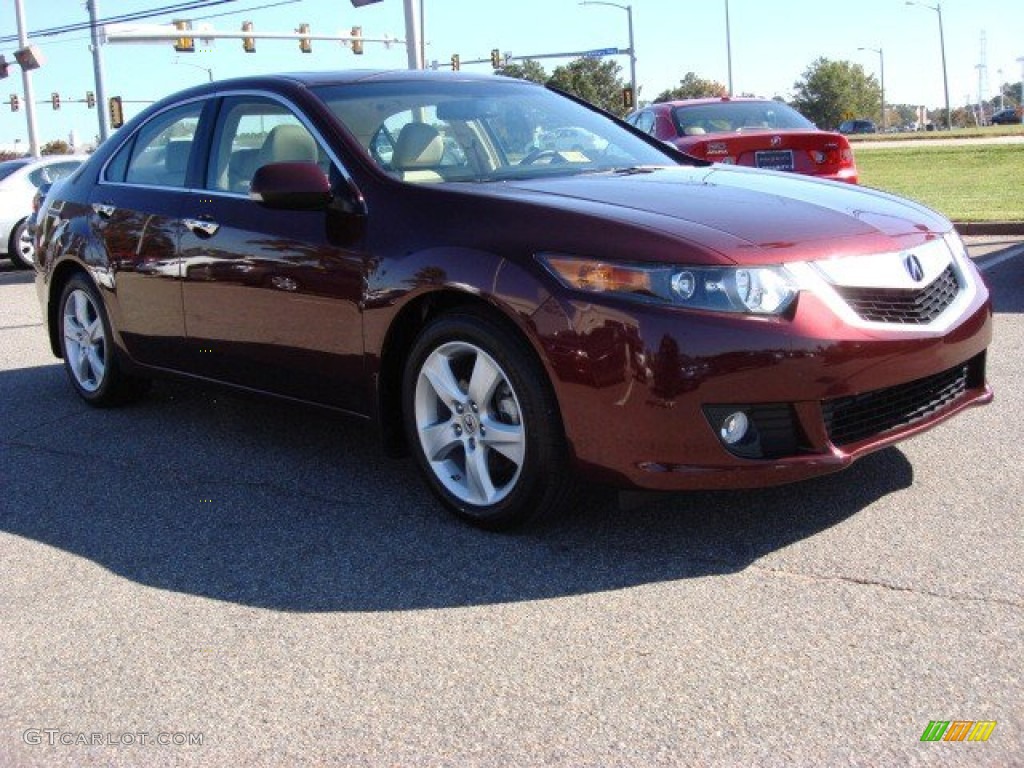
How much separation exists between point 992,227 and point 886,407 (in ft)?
33.4

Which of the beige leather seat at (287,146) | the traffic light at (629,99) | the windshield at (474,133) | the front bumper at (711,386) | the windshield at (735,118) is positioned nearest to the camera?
the front bumper at (711,386)

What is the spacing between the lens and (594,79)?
89.9 m

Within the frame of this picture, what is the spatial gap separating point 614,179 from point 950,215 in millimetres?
11034

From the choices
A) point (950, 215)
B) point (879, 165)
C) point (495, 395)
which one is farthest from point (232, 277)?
point (879, 165)

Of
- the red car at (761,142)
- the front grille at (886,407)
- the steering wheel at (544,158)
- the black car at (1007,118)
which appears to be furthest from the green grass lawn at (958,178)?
the black car at (1007,118)

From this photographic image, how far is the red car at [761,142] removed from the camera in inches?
467

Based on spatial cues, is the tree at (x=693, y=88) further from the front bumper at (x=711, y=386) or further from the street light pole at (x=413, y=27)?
the front bumper at (x=711, y=386)

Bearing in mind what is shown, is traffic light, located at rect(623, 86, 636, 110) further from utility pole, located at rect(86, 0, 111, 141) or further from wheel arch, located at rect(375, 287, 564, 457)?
wheel arch, located at rect(375, 287, 564, 457)

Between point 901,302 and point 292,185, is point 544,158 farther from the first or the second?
point 901,302

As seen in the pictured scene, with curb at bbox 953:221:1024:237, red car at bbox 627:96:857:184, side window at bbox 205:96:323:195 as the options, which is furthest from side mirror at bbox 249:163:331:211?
curb at bbox 953:221:1024:237

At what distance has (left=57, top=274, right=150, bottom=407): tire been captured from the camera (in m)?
6.23

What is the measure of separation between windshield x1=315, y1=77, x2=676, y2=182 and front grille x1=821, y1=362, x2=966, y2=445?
1552 mm

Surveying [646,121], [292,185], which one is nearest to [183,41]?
[646,121]

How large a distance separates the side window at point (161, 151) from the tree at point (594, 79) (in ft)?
265
